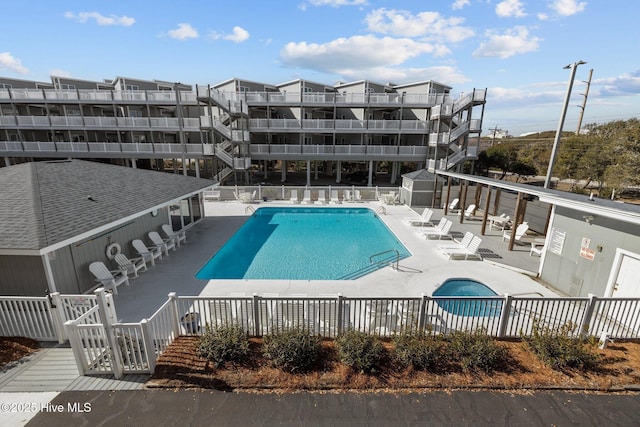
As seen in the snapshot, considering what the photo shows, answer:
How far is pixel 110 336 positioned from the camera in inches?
203

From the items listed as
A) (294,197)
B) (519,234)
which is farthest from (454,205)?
(294,197)

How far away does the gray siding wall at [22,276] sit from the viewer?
719 cm

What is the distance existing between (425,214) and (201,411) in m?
15.0

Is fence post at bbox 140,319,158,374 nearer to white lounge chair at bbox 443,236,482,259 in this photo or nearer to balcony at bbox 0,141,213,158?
white lounge chair at bbox 443,236,482,259

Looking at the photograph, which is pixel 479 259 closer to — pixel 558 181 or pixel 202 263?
pixel 202 263

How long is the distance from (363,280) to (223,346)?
5652mm

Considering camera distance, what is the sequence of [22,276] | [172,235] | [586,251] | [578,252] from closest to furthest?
[22,276] → [586,251] → [578,252] → [172,235]

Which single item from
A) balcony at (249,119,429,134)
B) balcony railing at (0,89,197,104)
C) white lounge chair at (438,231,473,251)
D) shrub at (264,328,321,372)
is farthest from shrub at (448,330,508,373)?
balcony railing at (0,89,197,104)

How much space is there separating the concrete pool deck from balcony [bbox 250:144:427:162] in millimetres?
15708

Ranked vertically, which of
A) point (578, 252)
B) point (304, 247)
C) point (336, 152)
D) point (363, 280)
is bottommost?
point (304, 247)

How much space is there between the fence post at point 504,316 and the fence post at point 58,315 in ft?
31.0

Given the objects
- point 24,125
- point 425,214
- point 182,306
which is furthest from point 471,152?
point 24,125

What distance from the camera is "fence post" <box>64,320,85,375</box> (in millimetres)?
4977

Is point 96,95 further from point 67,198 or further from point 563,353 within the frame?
point 563,353
